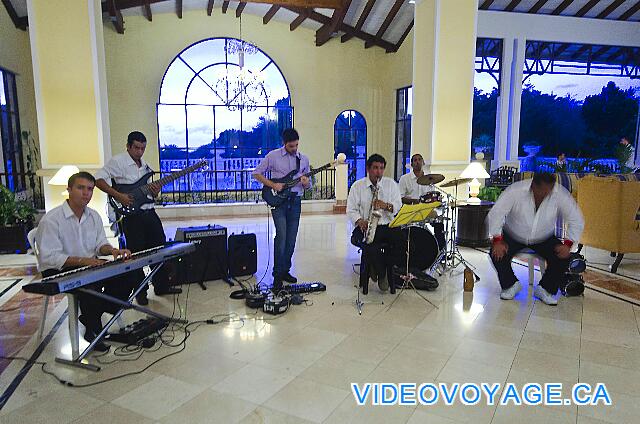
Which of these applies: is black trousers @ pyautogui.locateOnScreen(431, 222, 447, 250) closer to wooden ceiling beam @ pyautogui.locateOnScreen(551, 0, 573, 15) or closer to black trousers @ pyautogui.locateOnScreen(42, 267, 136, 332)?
black trousers @ pyautogui.locateOnScreen(42, 267, 136, 332)

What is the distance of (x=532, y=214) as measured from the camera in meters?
4.14

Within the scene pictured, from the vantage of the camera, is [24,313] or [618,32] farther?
[618,32]

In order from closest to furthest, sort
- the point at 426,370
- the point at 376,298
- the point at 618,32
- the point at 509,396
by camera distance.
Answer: the point at 509,396, the point at 426,370, the point at 376,298, the point at 618,32

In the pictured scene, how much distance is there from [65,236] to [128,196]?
0.89 metres

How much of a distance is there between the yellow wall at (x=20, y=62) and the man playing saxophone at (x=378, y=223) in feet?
30.8

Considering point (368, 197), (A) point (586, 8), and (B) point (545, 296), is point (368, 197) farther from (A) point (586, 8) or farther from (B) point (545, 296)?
(A) point (586, 8)

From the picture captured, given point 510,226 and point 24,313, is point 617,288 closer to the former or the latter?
point 510,226

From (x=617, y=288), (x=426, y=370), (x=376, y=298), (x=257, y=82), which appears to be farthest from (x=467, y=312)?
(x=257, y=82)

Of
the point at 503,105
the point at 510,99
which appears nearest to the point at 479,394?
the point at 503,105

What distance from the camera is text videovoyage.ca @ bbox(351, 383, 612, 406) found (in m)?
2.51

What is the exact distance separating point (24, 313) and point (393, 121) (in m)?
12.1

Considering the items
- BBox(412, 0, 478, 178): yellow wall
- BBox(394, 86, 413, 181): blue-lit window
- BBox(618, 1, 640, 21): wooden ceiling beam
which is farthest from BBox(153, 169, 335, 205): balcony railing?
BBox(618, 1, 640, 21): wooden ceiling beam

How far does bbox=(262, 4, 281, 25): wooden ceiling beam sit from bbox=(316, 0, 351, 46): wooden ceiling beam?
1.50 m

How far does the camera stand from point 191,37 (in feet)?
42.4
